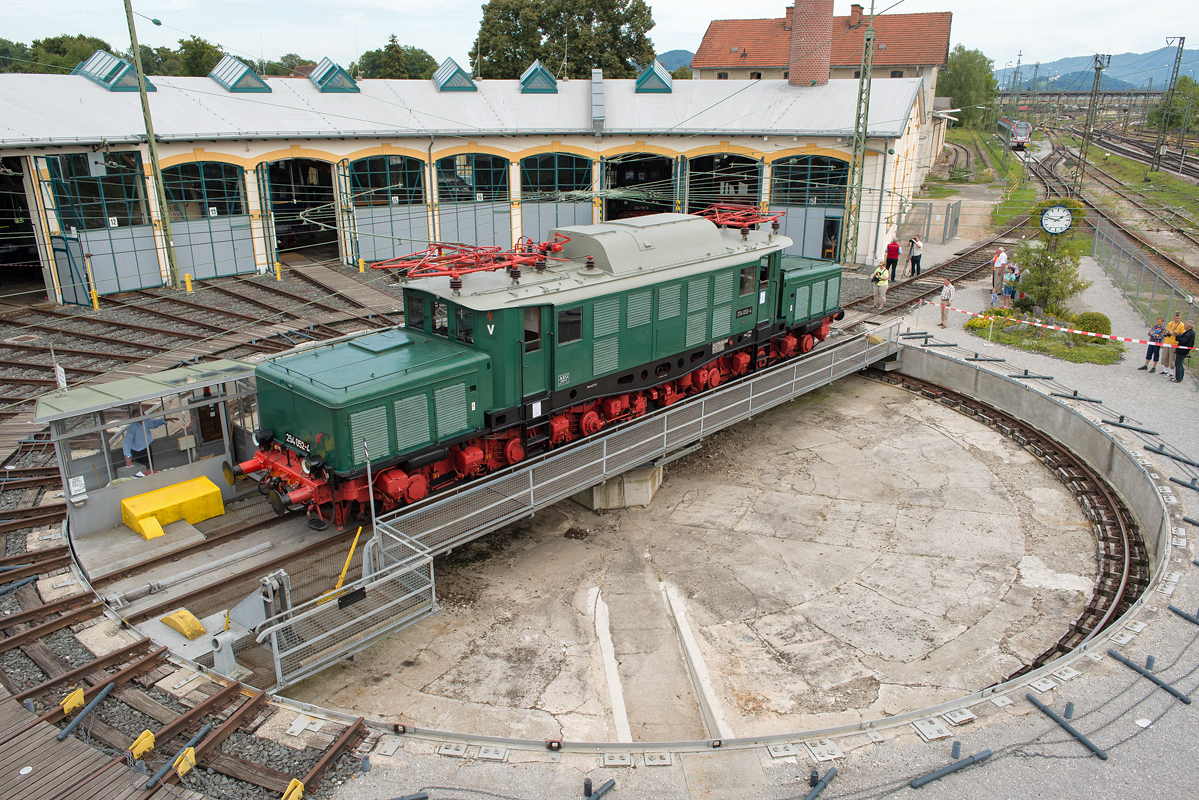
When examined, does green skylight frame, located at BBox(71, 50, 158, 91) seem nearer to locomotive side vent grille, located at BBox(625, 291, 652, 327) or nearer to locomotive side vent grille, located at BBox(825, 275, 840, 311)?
locomotive side vent grille, located at BBox(625, 291, 652, 327)

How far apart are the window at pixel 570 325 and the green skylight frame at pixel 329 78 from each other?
23.7 m

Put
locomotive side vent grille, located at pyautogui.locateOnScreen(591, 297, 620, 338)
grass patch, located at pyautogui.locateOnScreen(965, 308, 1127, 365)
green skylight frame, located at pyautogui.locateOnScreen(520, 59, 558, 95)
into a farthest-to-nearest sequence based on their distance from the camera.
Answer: green skylight frame, located at pyautogui.locateOnScreen(520, 59, 558, 95), grass patch, located at pyautogui.locateOnScreen(965, 308, 1127, 365), locomotive side vent grille, located at pyautogui.locateOnScreen(591, 297, 620, 338)

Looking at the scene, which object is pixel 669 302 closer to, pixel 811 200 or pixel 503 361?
pixel 503 361

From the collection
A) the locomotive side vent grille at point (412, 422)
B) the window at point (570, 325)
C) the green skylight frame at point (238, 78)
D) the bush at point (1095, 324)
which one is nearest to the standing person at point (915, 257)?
the bush at point (1095, 324)

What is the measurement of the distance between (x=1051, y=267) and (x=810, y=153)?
11188mm

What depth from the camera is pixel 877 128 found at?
31.2 metres

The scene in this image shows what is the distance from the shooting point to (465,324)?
529 inches

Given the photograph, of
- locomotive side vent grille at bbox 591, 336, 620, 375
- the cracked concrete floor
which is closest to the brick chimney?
the cracked concrete floor

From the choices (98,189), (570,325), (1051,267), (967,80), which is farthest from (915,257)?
(967,80)

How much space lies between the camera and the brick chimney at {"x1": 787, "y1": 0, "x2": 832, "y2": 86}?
35812mm

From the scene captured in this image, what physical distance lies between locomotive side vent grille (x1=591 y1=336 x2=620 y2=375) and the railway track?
8091 millimetres

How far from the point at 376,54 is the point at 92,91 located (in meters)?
93.7

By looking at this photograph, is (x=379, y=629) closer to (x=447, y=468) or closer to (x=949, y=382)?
(x=447, y=468)

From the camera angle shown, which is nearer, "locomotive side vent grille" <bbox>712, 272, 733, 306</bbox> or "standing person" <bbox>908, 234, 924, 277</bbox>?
"locomotive side vent grille" <bbox>712, 272, 733, 306</bbox>
